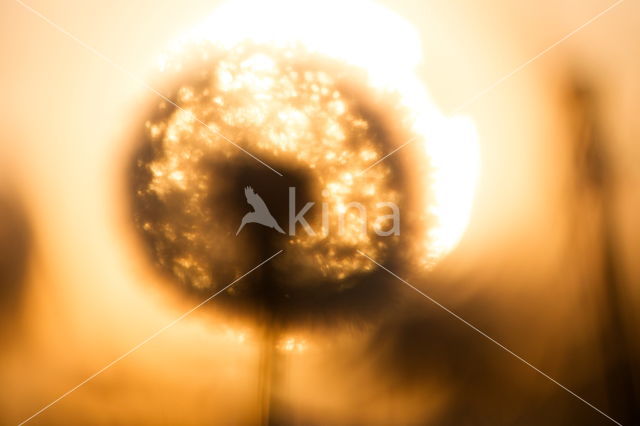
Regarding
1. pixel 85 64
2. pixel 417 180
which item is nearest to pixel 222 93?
pixel 85 64

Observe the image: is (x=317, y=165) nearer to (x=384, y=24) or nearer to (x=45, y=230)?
(x=384, y=24)

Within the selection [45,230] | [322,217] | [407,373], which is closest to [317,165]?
[322,217]

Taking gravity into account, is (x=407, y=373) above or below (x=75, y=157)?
below

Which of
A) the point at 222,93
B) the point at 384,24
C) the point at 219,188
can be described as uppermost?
the point at 384,24

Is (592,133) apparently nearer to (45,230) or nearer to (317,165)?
(317,165)
